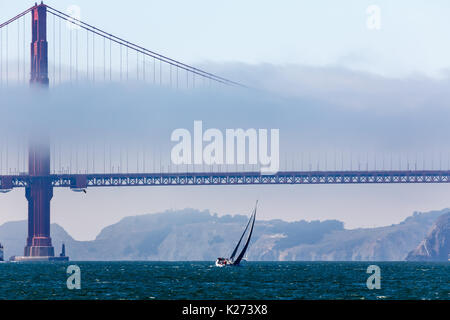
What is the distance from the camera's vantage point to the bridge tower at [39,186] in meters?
Result: 180

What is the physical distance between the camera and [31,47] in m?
187

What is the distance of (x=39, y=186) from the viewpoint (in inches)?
7062

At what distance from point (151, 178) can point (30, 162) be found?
20.8 m

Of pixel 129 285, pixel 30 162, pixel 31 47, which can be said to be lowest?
pixel 129 285

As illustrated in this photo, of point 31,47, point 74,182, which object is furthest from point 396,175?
point 31,47

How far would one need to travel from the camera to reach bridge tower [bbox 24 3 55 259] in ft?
589
